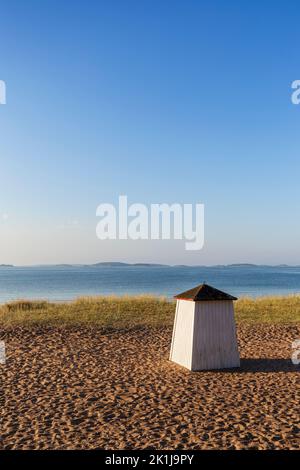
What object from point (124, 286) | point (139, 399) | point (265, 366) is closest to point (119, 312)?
point (265, 366)

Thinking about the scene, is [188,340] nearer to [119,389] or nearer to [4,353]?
[119,389]

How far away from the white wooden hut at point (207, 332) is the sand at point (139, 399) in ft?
1.03

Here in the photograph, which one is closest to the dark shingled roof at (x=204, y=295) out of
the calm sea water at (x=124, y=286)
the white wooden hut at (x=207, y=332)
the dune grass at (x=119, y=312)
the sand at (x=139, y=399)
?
the white wooden hut at (x=207, y=332)

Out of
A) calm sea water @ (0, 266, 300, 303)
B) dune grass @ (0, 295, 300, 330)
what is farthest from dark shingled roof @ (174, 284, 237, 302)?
calm sea water @ (0, 266, 300, 303)

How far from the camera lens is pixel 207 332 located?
1068 cm

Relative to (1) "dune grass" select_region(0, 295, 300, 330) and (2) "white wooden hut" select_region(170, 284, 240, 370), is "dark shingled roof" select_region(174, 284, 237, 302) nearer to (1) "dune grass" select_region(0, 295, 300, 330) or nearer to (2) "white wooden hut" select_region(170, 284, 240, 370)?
(2) "white wooden hut" select_region(170, 284, 240, 370)

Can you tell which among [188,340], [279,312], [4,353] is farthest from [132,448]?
[279,312]

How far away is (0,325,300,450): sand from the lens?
6.56 meters

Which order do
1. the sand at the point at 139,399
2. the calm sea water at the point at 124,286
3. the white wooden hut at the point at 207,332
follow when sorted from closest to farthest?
1. the sand at the point at 139,399
2. the white wooden hut at the point at 207,332
3. the calm sea water at the point at 124,286

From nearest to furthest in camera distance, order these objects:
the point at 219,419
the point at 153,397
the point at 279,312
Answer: the point at 219,419 → the point at 153,397 → the point at 279,312

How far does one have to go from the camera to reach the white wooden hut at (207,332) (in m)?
10.6

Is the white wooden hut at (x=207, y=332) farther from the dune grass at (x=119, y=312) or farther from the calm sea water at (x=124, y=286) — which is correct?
the calm sea water at (x=124, y=286)
